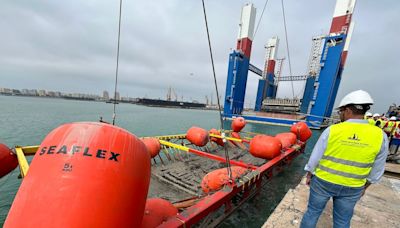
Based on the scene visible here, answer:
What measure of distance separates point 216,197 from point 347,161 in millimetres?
1558

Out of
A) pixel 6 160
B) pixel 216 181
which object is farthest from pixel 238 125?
pixel 6 160

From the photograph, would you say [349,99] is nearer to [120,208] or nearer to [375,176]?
[375,176]

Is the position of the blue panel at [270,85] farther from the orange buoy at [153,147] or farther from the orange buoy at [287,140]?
the orange buoy at [153,147]

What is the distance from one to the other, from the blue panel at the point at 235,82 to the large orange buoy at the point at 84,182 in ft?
77.7

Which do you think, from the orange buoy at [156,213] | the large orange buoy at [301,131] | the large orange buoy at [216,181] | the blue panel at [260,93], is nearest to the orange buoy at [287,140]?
the large orange buoy at [301,131]

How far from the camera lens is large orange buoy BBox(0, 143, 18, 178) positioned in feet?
8.08

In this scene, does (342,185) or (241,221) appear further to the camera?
(241,221)

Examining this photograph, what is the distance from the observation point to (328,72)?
58.2 feet

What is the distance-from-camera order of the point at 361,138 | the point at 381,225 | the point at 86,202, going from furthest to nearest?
the point at 381,225 → the point at 361,138 → the point at 86,202

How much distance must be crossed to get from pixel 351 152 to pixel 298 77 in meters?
35.5

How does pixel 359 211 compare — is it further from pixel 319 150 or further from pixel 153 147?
pixel 153 147

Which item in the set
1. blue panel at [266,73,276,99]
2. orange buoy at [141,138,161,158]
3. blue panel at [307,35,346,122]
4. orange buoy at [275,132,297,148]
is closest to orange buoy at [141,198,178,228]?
orange buoy at [141,138,161,158]

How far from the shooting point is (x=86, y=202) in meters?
0.95

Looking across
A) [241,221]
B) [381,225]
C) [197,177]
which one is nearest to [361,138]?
[381,225]
